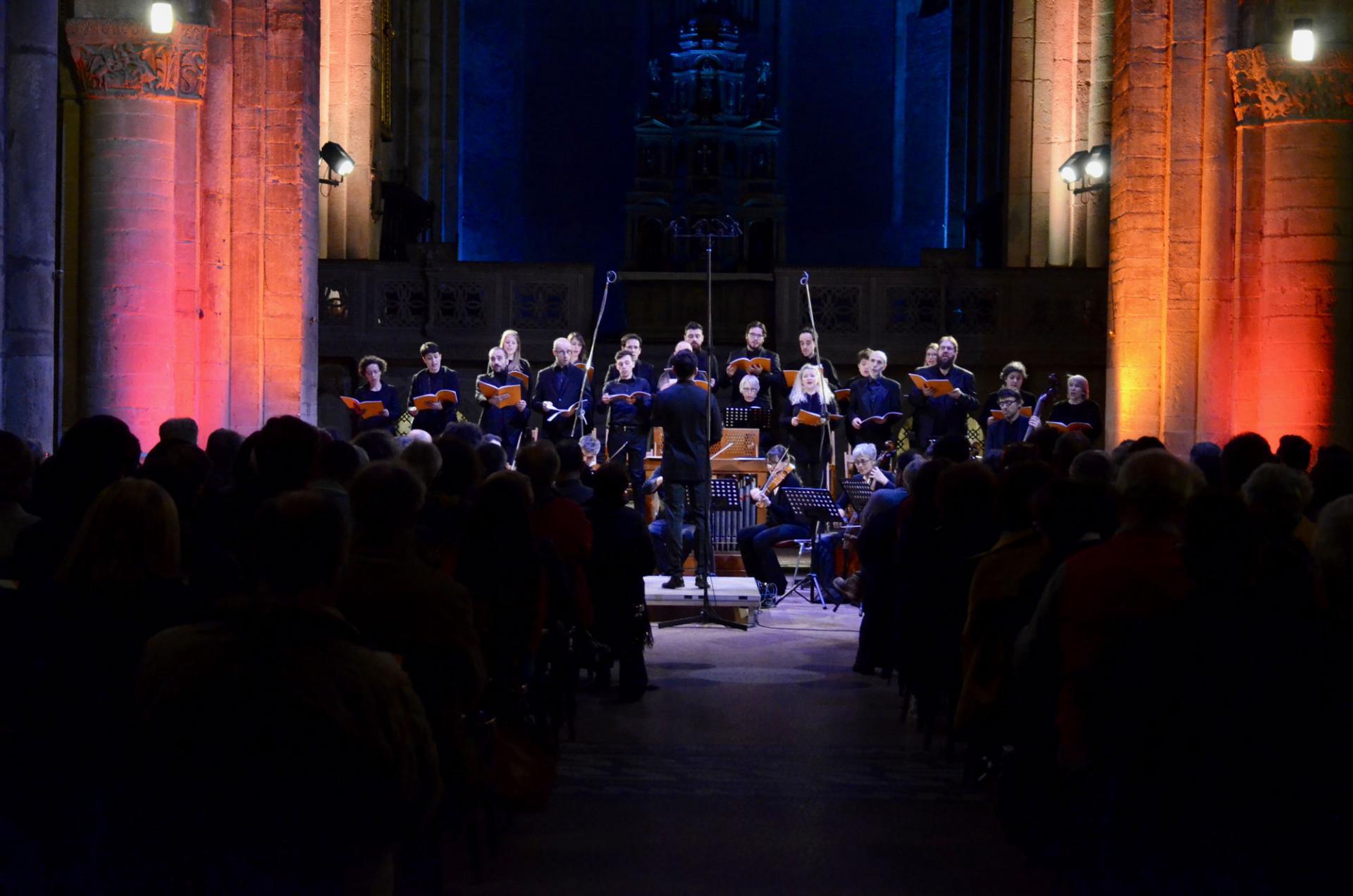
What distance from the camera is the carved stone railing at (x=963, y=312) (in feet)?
60.5

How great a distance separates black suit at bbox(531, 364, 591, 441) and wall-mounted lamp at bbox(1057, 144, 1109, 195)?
716 centimetres

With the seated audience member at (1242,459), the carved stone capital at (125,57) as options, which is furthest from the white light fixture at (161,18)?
the seated audience member at (1242,459)

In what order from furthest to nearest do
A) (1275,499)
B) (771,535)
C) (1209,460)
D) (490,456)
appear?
(771,535), (1209,460), (490,456), (1275,499)

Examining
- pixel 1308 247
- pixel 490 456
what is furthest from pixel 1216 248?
pixel 490 456

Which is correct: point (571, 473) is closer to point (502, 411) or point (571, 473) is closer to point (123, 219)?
point (123, 219)

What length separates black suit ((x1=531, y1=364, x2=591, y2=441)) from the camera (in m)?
15.1

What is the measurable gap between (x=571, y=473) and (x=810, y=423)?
5.66 metres

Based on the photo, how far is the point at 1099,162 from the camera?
18578mm

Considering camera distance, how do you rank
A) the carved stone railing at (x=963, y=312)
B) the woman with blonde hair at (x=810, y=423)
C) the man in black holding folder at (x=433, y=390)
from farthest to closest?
the carved stone railing at (x=963, y=312) < the man in black holding folder at (x=433, y=390) < the woman with blonde hair at (x=810, y=423)

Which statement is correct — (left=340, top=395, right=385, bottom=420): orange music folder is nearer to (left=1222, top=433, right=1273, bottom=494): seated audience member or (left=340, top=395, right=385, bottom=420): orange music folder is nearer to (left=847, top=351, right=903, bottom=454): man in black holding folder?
(left=847, top=351, right=903, bottom=454): man in black holding folder

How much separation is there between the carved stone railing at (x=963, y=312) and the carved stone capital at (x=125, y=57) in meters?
8.23

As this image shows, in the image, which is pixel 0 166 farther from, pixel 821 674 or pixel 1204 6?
pixel 1204 6

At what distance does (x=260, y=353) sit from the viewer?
14555 mm

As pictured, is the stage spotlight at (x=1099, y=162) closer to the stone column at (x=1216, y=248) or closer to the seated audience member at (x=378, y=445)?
the stone column at (x=1216, y=248)
